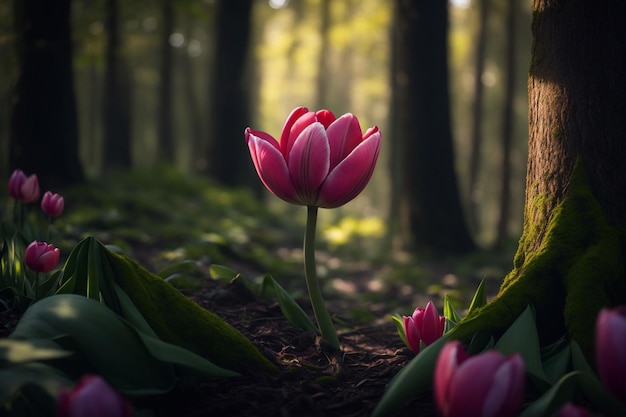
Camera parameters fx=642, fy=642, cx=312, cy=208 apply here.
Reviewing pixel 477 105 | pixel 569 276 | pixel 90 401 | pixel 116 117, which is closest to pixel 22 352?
pixel 90 401

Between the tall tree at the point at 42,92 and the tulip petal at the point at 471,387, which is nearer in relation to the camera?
the tulip petal at the point at 471,387

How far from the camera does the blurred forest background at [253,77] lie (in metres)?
12.3

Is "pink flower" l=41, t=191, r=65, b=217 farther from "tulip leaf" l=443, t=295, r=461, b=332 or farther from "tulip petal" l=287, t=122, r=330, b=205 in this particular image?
"tulip leaf" l=443, t=295, r=461, b=332

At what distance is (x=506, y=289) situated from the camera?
8.75 feet

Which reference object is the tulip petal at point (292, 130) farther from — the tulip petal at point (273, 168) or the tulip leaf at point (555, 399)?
the tulip leaf at point (555, 399)

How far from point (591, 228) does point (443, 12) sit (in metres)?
6.96

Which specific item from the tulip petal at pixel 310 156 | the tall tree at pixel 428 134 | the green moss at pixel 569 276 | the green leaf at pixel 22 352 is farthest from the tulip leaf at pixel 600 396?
the tall tree at pixel 428 134

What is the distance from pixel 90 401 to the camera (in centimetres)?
162

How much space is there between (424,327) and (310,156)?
86 centimetres

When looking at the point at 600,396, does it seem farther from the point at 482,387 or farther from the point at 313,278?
the point at 313,278

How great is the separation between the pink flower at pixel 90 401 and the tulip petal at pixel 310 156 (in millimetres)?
1084

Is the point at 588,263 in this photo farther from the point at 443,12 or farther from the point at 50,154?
the point at 443,12

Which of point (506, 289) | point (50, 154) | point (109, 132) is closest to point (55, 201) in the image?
point (506, 289)

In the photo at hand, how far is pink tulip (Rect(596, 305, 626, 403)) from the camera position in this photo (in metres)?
1.59
